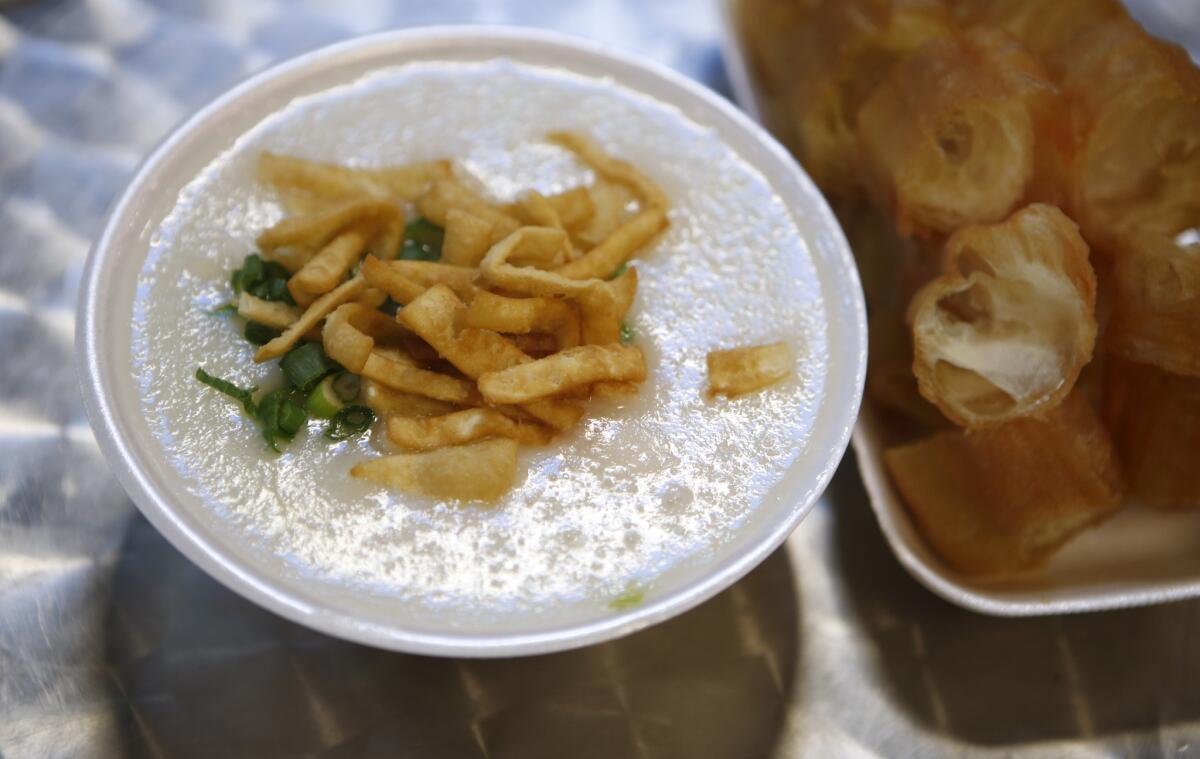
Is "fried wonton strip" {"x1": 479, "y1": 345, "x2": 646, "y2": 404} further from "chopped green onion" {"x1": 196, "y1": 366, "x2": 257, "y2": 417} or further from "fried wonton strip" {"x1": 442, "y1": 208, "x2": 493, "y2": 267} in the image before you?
"chopped green onion" {"x1": 196, "y1": 366, "x2": 257, "y2": 417}

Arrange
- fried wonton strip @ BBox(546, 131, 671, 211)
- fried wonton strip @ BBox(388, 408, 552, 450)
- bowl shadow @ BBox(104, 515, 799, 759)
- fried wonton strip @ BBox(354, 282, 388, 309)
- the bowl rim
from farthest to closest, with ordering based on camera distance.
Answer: fried wonton strip @ BBox(546, 131, 671, 211) < bowl shadow @ BBox(104, 515, 799, 759) < fried wonton strip @ BBox(354, 282, 388, 309) < fried wonton strip @ BBox(388, 408, 552, 450) < the bowl rim

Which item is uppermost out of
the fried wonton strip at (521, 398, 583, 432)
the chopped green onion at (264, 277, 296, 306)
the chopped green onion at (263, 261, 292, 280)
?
the chopped green onion at (263, 261, 292, 280)

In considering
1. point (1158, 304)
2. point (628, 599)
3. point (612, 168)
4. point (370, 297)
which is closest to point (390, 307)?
point (370, 297)

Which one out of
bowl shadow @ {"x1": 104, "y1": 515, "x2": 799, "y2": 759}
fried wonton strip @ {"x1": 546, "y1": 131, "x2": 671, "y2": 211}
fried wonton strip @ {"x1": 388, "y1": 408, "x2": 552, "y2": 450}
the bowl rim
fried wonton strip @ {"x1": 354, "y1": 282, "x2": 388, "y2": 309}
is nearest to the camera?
the bowl rim

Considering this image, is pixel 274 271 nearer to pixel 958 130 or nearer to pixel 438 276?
pixel 438 276

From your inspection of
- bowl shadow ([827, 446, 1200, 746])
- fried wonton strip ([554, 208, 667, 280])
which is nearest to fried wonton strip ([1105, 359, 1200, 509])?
bowl shadow ([827, 446, 1200, 746])

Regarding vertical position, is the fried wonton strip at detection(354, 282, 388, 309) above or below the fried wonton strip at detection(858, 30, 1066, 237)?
below
